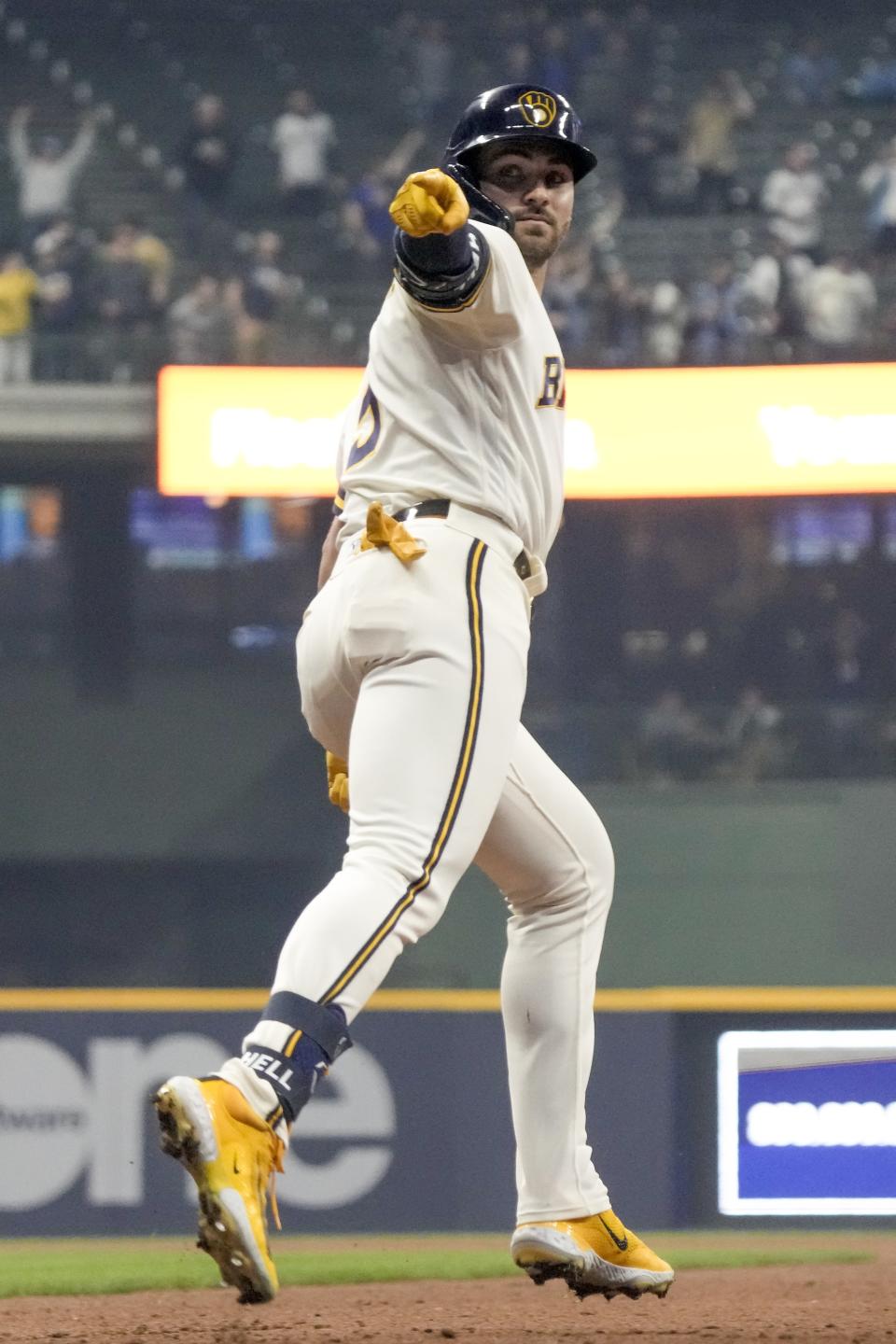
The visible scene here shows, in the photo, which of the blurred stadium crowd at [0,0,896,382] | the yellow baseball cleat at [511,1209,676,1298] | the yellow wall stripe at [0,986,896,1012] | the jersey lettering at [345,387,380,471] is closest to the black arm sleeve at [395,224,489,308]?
the jersey lettering at [345,387,380,471]

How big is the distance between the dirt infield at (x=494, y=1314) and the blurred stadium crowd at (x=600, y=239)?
17.1 feet

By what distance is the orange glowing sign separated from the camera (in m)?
10.2

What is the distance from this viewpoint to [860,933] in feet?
27.0

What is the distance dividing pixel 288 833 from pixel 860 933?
3.10 metres

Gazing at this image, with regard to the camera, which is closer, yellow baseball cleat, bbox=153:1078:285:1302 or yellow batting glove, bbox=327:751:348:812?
yellow baseball cleat, bbox=153:1078:285:1302

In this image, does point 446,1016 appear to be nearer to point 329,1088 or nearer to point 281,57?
point 329,1088

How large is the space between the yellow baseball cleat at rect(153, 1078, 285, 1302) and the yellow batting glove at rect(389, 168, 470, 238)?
3.33ft

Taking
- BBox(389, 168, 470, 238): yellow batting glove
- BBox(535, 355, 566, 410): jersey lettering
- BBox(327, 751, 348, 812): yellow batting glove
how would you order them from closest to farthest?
BBox(389, 168, 470, 238): yellow batting glove < BBox(535, 355, 566, 410): jersey lettering < BBox(327, 751, 348, 812): yellow batting glove

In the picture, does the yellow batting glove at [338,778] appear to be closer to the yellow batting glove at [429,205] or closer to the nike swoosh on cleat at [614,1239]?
the nike swoosh on cleat at [614,1239]

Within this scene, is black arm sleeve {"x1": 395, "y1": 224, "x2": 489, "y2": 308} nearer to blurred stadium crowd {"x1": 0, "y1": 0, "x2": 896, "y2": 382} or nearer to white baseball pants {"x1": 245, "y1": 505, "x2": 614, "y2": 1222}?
white baseball pants {"x1": 245, "y1": 505, "x2": 614, "y2": 1222}

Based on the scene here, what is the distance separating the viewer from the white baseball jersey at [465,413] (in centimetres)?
236

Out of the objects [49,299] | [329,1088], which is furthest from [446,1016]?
[49,299]

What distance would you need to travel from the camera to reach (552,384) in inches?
97.9

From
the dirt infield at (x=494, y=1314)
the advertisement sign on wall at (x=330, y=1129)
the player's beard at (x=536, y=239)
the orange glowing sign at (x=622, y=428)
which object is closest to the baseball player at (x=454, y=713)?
the player's beard at (x=536, y=239)
